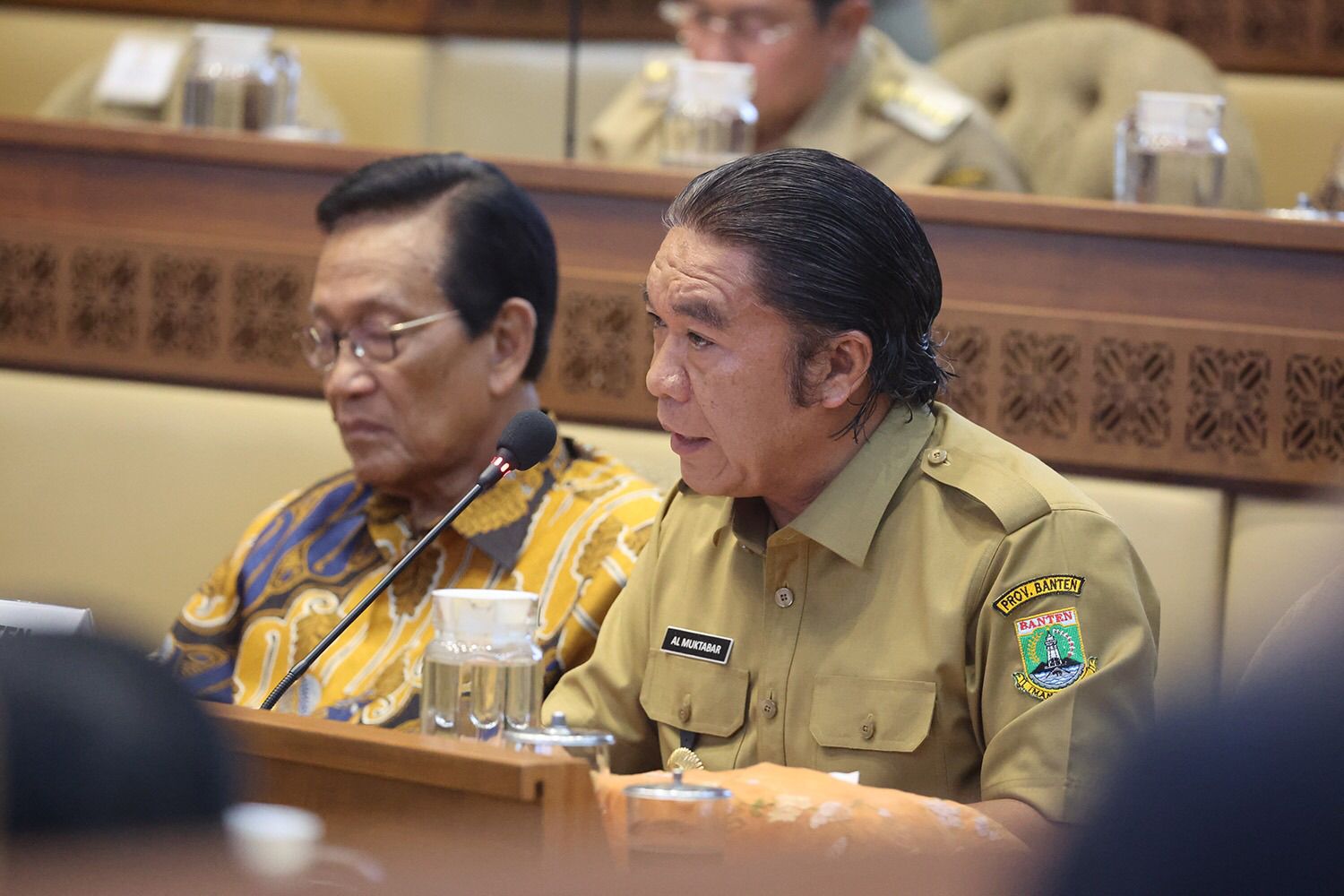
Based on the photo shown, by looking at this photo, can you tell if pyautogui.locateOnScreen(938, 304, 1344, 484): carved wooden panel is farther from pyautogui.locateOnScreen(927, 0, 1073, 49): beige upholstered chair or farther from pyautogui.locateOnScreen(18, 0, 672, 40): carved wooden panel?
pyautogui.locateOnScreen(18, 0, 672, 40): carved wooden panel

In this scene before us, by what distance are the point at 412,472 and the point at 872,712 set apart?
807 mm

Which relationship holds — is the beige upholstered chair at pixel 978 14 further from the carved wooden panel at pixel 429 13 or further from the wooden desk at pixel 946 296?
the wooden desk at pixel 946 296

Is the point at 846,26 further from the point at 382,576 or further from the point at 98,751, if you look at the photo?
the point at 98,751

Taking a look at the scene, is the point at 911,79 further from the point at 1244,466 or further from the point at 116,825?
the point at 116,825

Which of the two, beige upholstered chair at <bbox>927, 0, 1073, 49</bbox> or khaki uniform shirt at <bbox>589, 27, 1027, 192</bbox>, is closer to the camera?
khaki uniform shirt at <bbox>589, 27, 1027, 192</bbox>

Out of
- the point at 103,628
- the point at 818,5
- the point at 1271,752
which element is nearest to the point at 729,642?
the point at 103,628

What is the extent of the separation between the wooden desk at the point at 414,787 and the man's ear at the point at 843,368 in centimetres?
61

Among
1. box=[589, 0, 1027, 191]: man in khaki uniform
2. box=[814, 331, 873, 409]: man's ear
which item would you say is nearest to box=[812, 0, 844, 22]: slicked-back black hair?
box=[589, 0, 1027, 191]: man in khaki uniform

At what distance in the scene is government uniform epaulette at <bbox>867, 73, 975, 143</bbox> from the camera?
334 centimetres

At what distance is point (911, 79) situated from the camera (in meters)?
3.46

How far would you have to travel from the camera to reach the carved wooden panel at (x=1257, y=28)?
4.09 meters

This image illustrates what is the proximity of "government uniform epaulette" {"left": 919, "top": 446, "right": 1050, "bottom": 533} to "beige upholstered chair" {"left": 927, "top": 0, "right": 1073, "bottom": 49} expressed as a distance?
2.92m

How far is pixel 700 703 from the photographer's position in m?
1.81

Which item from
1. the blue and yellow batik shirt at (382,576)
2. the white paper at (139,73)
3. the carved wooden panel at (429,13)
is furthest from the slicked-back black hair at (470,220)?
the carved wooden panel at (429,13)
